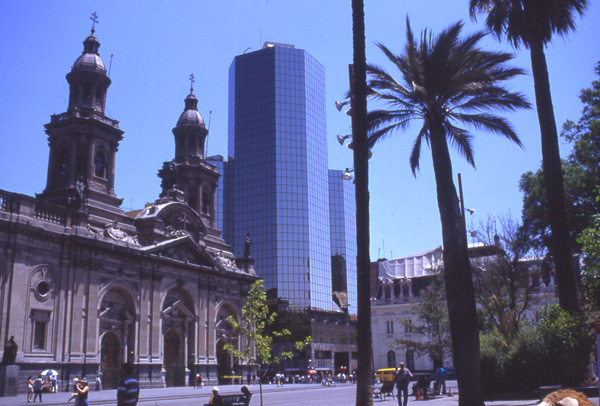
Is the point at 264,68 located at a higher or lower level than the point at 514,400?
higher

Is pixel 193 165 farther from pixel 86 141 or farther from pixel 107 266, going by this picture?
pixel 107 266

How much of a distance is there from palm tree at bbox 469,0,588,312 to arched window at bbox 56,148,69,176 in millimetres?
42462

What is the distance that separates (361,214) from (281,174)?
97384 millimetres

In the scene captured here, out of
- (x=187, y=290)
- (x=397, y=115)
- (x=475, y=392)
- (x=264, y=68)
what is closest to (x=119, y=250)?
(x=187, y=290)

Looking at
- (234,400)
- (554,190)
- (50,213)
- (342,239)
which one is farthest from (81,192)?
(342,239)

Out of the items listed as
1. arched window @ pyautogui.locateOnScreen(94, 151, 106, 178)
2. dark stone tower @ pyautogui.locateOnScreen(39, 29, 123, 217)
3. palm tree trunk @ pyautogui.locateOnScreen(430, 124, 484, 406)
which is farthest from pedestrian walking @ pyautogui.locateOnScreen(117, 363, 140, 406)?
arched window @ pyautogui.locateOnScreen(94, 151, 106, 178)

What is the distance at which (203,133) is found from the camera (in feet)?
220

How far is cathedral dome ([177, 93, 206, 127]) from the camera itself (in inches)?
2618

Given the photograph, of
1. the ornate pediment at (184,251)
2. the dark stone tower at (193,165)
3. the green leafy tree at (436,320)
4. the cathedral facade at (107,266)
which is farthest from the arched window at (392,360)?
the green leafy tree at (436,320)

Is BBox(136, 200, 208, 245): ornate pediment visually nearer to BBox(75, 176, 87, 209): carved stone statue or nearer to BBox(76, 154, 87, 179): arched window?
BBox(76, 154, 87, 179): arched window

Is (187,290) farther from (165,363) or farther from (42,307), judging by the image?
(42,307)

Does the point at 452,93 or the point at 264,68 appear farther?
the point at 264,68

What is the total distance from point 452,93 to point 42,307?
1377 inches

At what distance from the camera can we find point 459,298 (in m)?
15.3
